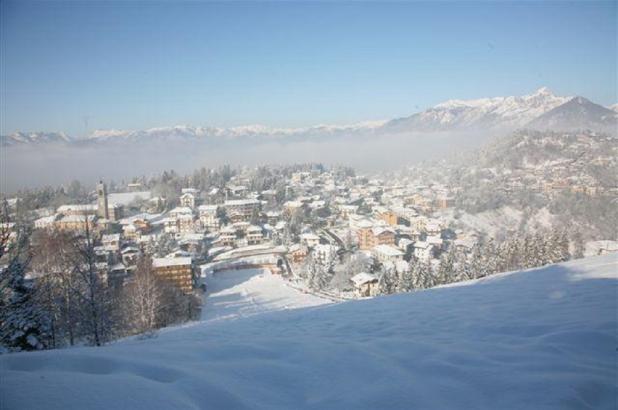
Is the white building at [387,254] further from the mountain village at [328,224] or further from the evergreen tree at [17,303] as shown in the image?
the evergreen tree at [17,303]

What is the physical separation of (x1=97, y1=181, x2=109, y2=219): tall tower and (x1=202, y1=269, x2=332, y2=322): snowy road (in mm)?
26788

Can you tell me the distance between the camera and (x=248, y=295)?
23016 millimetres

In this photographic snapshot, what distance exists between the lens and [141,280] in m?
12.9

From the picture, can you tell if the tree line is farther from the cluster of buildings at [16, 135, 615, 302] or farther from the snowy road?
the cluster of buildings at [16, 135, 615, 302]

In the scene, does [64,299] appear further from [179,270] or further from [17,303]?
[179,270]

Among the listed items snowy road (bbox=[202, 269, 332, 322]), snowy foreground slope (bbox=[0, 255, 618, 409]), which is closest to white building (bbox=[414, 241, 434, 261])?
snowy road (bbox=[202, 269, 332, 322])

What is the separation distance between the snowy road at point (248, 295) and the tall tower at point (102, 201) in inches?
1055

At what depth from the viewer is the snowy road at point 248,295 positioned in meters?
19.4

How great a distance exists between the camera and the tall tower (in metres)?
44.8

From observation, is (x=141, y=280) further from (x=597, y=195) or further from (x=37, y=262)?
(x=597, y=195)

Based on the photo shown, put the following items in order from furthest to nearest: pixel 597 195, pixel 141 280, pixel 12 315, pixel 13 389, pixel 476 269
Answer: pixel 597 195 → pixel 476 269 → pixel 141 280 → pixel 12 315 → pixel 13 389

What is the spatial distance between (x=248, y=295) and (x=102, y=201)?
116ft

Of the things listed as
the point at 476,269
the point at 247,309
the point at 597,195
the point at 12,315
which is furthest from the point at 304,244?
the point at 597,195

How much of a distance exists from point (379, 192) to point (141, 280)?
182 feet
